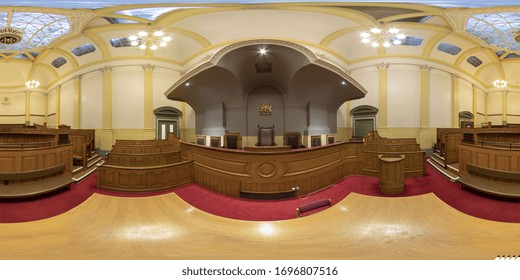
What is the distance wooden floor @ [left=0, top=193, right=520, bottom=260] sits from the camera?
85cm

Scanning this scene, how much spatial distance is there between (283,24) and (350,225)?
83 centimetres

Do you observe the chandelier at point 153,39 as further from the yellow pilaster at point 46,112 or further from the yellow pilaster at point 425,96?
the yellow pilaster at point 425,96

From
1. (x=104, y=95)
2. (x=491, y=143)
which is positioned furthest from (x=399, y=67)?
(x=104, y=95)

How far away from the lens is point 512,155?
37.1 inches

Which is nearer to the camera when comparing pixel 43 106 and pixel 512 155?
pixel 512 155

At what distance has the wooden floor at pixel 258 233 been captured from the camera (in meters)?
0.85

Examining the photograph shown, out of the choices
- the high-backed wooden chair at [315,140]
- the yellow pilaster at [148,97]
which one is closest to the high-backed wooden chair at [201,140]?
the yellow pilaster at [148,97]

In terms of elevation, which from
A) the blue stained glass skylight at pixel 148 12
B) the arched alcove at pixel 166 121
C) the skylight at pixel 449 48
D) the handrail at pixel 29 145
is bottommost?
the handrail at pixel 29 145

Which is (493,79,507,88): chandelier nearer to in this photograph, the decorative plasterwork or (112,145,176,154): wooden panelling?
(112,145,176,154): wooden panelling

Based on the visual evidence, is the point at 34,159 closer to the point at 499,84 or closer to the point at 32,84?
the point at 32,84

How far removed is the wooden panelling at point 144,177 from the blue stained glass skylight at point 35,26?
672 mm

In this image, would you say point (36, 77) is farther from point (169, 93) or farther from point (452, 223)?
point (452, 223)

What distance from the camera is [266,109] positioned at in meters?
0.82

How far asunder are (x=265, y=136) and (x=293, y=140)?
0.11m
